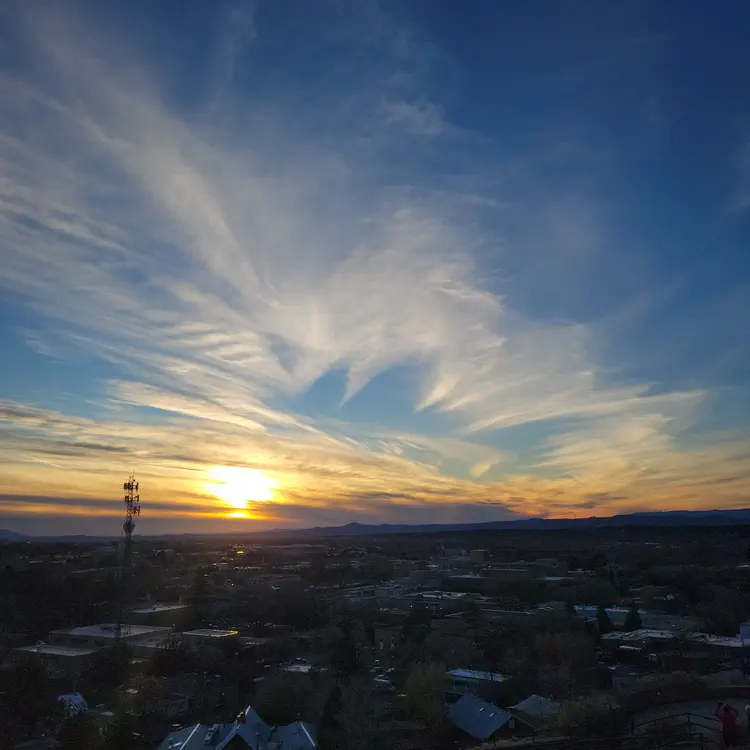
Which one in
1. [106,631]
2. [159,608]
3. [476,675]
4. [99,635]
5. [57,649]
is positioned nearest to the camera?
[476,675]

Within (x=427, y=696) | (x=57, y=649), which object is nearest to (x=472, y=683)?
(x=427, y=696)

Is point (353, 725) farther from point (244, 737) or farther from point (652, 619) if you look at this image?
point (652, 619)

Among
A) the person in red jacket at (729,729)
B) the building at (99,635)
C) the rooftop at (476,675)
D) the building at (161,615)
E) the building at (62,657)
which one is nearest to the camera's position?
the person in red jacket at (729,729)

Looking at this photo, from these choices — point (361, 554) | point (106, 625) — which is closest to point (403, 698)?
point (106, 625)

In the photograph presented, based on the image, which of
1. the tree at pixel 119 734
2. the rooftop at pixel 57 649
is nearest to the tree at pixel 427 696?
the tree at pixel 119 734

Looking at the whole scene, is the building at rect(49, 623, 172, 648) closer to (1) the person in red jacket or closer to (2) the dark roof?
(2) the dark roof

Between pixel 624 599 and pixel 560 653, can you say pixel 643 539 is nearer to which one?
pixel 624 599

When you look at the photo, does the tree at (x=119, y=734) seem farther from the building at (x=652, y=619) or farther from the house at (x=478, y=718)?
the building at (x=652, y=619)

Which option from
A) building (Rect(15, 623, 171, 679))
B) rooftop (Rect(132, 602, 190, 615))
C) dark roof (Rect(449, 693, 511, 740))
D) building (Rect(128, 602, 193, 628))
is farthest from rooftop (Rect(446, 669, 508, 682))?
rooftop (Rect(132, 602, 190, 615))

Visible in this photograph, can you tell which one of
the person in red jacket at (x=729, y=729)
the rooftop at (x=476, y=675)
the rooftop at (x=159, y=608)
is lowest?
the rooftop at (x=476, y=675)
